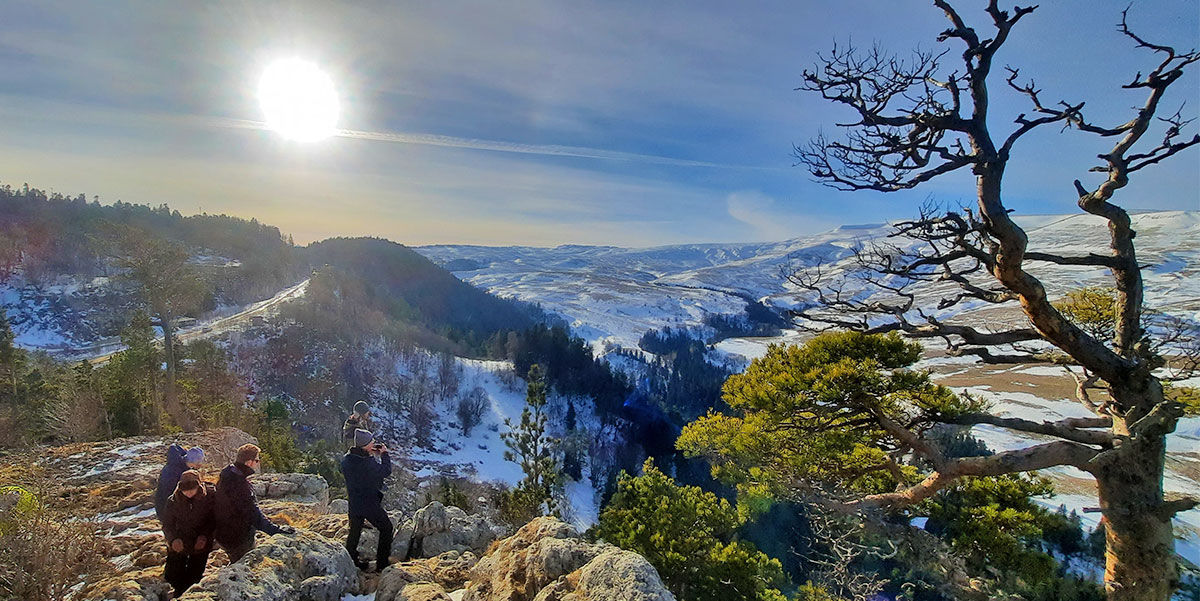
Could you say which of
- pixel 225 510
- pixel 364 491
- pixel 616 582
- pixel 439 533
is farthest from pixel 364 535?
pixel 616 582

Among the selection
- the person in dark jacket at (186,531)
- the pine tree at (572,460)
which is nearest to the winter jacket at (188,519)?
the person in dark jacket at (186,531)

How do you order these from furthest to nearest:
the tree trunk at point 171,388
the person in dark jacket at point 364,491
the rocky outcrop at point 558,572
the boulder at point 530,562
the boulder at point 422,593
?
the tree trunk at point 171,388, the person in dark jacket at point 364,491, the boulder at point 422,593, the boulder at point 530,562, the rocky outcrop at point 558,572

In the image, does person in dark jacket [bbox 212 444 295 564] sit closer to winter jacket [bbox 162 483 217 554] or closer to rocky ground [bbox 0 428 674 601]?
winter jacket [bbox 162 483 217 554]

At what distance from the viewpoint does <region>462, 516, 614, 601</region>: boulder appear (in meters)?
5.56

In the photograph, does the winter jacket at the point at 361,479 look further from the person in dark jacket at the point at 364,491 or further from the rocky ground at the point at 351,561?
the rocky ground at the point at 351,561

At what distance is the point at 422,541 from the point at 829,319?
23.5 feet

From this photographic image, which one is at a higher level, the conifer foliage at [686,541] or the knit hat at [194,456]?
the knit hat at [194,456]

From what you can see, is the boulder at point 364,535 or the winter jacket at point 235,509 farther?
the boulder at point 364,535

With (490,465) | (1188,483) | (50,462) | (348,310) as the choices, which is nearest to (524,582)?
(50,462)

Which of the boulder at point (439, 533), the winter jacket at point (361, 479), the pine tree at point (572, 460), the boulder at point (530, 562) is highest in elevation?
the winter jacket at point (361, 479)

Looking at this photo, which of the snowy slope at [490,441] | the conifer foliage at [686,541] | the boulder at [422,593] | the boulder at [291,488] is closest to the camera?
the boulder at [422,593]

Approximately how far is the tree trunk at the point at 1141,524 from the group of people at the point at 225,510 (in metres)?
9.18

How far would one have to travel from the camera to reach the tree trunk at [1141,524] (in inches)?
249

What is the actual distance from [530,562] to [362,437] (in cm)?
282
